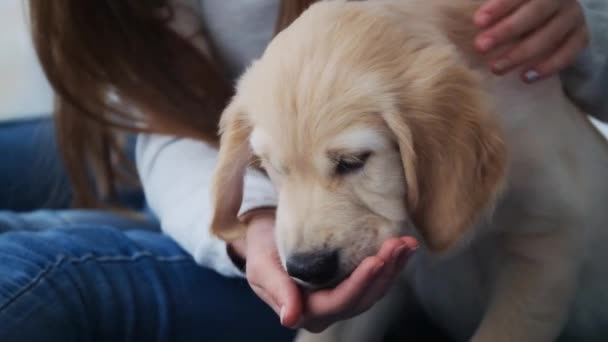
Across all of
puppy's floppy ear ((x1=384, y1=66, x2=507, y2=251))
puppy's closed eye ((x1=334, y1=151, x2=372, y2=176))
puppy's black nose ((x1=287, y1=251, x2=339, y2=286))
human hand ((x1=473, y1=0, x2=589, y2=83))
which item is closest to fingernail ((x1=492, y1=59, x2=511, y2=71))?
human hand ((x1=473, y1=0, x2=589, y2=83))

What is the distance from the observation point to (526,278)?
3.41ft

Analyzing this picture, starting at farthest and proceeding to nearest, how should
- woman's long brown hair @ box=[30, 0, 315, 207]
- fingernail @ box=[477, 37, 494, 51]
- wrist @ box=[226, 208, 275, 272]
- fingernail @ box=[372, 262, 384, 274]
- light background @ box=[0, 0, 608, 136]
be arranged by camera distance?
light background @ box=[0, 0, 608, 136], woman's long brown hair @ box=[30, 0, 315, 207], wrist @ box=[226, 208, 275, 272], fingernail @ box=[477, 37, 494, 51], fingernail @ box=[372, 262, 384, 274]

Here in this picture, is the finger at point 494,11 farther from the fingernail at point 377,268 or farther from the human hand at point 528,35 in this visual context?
the fingernail at point 377,268

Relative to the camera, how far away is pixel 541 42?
103 centimetres

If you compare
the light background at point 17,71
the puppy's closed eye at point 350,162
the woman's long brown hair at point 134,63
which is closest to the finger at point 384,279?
the puppy's closed eye at point 350,162

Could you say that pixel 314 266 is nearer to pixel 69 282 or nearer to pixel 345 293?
pixel 345 293

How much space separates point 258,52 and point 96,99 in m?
0.33

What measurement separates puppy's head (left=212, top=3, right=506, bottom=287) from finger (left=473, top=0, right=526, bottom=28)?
0.36 ft

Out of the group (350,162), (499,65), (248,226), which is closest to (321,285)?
(350,162)

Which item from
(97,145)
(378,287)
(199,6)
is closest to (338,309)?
(378,287)

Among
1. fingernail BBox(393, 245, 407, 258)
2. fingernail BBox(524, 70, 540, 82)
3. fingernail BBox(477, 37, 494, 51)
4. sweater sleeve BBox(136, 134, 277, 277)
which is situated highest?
fingernail BBox(477, 37, 494, 51)

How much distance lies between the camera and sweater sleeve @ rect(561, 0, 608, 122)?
3.72ft

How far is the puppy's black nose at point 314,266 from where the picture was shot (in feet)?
2.89

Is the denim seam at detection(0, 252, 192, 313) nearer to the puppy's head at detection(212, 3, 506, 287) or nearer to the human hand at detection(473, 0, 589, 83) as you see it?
the puppy's head at detection(212, 3, 506, 287)
